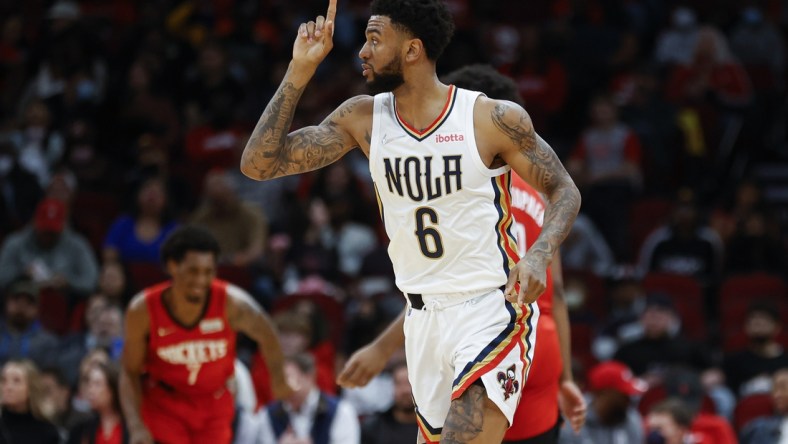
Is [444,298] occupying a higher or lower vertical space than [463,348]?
higher

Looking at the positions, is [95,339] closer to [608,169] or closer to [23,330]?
[23,330]

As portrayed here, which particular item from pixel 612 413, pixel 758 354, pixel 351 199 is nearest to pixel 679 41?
pixel 351 199

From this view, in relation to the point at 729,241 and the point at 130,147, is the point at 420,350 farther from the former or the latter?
the point at 130,147

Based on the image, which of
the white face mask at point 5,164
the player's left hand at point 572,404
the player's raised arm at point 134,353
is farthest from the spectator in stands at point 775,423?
the white face mask at point 5,164

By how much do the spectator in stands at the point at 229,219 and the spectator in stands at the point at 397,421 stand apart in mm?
3784

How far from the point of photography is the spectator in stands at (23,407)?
8688 mm

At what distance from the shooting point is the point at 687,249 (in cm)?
1223

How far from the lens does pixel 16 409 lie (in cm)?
879

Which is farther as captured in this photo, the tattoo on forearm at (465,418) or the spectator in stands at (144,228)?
the spectator in stands at (144,228)

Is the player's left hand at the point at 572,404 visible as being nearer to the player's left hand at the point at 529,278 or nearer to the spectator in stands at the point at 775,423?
the player's left hand at the point at 529,278

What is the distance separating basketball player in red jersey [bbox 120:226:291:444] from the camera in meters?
6.80

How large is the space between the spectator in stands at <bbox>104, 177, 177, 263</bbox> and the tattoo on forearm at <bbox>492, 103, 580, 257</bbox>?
25.3 ft

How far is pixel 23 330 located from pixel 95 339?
711 millimetres

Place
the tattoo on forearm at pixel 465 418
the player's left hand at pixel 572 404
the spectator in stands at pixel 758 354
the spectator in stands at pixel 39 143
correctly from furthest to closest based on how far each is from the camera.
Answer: the spectator in stands at pixel 39 143 → the spectator in stands at pixel 758 354 → the player's left hand at pixel 572 404 → the tattoo on forearm at pixel 465 418
